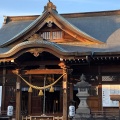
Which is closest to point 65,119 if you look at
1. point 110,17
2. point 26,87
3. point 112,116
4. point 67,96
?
point 67,96

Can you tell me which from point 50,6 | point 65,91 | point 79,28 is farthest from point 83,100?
point 50,6

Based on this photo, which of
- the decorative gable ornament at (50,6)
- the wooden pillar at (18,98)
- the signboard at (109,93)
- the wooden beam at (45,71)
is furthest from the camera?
the decorative gable ornament at (50,6)

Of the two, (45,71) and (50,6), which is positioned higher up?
(50,6)

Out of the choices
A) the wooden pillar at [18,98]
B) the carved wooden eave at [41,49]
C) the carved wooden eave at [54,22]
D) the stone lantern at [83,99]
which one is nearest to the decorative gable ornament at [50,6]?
the carved wooden eave at [54,22]

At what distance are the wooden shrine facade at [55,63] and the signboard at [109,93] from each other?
0.13 meters

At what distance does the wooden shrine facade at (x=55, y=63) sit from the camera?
1320 centimetres

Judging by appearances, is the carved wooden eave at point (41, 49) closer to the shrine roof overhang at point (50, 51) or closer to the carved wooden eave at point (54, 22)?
the shrine roof overhang at point (50, 51)

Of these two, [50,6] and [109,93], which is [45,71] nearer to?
[109,93]

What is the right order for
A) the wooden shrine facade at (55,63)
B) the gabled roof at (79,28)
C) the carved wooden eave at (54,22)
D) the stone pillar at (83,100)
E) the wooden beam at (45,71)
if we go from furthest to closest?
1. the carved wooden eave at (54,22)
2. the gabled roof at (79,28)
3. the wooden beam at (45,71)
4. the wooden shrine facade at (55,63)
5. the stone pillar at (83,100)

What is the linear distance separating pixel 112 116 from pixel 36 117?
3766mm

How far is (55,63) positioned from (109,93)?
333cm

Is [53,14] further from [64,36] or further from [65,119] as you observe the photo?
[65,119]

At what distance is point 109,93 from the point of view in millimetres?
14094

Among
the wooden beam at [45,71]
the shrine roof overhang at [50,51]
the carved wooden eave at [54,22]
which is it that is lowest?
the wooden beam at [45,71]
